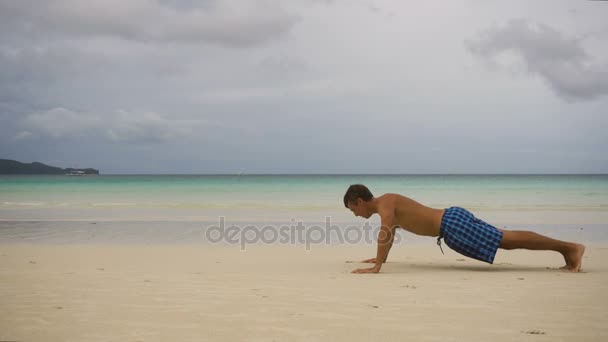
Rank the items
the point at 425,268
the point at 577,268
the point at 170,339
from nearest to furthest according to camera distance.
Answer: the point at 170,339 → the point at 577,268 → the point at 425,268

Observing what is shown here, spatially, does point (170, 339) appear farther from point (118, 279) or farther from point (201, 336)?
point (118, 279)

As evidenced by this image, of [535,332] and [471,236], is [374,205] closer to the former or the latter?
[471,236]

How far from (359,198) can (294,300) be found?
1.95 m

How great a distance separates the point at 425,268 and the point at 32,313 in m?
4.35

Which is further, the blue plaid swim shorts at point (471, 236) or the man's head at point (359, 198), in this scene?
the man's head at point (359, 198)

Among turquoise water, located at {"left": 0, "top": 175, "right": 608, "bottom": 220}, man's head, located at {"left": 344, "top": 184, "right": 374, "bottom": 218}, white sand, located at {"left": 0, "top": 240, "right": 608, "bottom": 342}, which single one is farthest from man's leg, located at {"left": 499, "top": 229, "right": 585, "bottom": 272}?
turquoise water, located at {"left": 0, "top": 175, "right": 608, "bottom": 220}

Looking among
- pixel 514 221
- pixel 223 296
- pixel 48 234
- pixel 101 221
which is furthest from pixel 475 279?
pixel 101 221

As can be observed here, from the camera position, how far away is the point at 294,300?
4309 millimetres

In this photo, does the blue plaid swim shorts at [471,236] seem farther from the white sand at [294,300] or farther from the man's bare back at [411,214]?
the white sand at [294,300]

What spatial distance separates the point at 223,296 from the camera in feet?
14.7

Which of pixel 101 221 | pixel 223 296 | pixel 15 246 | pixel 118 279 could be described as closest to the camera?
pixel 223 296

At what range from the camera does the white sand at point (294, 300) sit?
3332 millimetres

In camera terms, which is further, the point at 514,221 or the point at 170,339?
the point at 514,221

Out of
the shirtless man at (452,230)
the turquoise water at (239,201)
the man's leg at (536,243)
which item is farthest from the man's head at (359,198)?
the turquoise water at (239,201)
